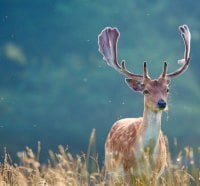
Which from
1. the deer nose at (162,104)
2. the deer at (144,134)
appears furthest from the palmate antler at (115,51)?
the deer nose at (162,104)

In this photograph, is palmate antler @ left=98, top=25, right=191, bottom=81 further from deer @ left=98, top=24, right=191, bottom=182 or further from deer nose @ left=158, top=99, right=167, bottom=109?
deer nose @ left=158, top=99, right=167, bottom=109

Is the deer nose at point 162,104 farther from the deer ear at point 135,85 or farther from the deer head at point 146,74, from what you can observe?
the deer ear at point 135,85

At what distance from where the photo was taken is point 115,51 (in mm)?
8375

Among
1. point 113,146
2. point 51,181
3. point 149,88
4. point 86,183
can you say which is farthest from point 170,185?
point 113,146

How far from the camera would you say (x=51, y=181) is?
20.1 ft

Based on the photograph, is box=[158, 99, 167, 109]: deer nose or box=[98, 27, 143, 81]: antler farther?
box=[98, 27, 143, 81]: antler

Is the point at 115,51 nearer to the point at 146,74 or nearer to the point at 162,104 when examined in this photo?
the point at 146,74

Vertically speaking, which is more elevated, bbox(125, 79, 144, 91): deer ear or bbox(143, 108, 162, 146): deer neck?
bbox(125, 79, 144, 91): deer ear

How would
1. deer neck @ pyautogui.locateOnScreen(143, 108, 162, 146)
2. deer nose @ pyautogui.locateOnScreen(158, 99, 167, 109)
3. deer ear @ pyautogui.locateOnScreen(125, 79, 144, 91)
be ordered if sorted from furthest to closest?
deer ear @ pyautogui.locateOnScreen(125, 79, 144, 91)
deer neck @ pyautogui.locateOnScreen(143, 108, 162, 146)
deer nose @ pyautogui.locateOnScreen(158, 99, 167, 109)

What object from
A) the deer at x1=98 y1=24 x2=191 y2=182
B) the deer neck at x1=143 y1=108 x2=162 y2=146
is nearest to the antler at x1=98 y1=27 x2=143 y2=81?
the deer at x1=98 y1=24 x2=191 y2=182

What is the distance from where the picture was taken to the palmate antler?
781 cm

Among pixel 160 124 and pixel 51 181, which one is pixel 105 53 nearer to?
pixel 160 124

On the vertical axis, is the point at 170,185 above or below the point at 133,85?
below

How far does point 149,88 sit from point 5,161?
81.1 inches
